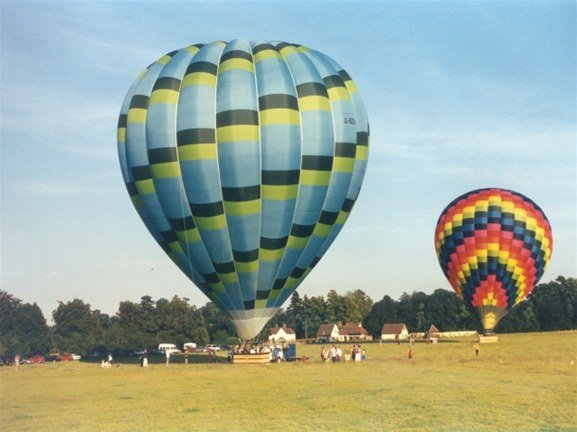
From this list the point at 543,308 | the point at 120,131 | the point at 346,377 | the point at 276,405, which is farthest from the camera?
the point at 543,308

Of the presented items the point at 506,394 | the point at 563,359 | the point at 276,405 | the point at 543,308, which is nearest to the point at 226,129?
the point at 276,405

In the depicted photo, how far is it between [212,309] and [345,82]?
73728 millimetres

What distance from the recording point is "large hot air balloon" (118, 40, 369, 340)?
81.7ft

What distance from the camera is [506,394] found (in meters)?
17.5

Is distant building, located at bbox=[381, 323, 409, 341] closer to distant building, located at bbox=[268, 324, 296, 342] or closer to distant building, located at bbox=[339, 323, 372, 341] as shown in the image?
distant building, located at bbox=[339, 323, 372, 341]

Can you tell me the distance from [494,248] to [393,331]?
156 feet

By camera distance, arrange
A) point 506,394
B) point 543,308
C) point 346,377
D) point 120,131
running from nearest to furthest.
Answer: point 506,394, point 346,377, point 120,131, point 543,308

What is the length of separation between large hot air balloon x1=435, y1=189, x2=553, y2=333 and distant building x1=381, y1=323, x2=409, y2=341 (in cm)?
4228

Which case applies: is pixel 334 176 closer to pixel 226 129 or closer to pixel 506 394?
pixel 226 129

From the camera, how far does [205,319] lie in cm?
9231

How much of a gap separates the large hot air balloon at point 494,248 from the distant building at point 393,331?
42.3 m

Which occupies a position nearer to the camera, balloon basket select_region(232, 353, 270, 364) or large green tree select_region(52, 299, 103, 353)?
balloon basket select_region(232, 353, 270, 364)

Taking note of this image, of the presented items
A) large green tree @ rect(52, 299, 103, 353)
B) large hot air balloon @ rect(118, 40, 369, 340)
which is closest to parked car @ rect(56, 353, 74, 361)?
large green tree @ rect(52, 299, 103, 353)

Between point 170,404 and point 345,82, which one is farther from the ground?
point 345,82
